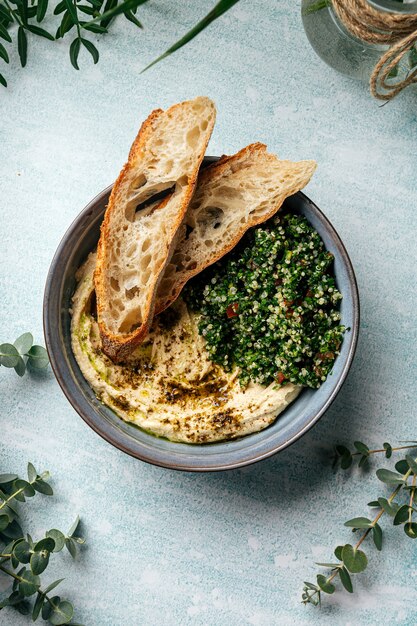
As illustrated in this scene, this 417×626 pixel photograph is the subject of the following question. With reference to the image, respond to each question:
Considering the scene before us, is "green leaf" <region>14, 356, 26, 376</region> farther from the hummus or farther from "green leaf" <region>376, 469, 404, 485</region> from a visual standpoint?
"green leaf" <region>376, 469, 404, 485</region>

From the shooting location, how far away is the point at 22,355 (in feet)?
7.47

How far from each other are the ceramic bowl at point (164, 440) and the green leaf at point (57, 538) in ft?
1.38

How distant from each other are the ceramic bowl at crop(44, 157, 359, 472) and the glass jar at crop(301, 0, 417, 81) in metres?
0.52

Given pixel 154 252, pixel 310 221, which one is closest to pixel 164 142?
pixel 154 252

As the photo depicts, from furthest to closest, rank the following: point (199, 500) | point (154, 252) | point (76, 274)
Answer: point (199, 500) < point (76, 274) < point (154, 252)

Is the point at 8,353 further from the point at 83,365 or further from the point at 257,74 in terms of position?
the point at 257,74

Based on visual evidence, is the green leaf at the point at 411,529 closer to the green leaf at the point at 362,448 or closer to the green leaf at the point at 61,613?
the green leaf at the point at 362,448

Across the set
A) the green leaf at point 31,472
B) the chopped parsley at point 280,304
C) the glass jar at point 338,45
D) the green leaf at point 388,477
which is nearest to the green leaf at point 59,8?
the glass jar at point 338,45

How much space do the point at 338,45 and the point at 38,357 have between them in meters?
1.37

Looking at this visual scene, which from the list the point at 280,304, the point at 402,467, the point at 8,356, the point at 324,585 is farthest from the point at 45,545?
the point at 402,467

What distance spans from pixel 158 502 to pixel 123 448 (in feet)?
1.17

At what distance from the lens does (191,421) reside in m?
2.13

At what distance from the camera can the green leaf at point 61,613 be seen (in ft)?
7.22

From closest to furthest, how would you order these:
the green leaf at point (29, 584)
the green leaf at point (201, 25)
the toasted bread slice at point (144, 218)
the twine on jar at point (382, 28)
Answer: the green leaf at point (201, 25) → the twine on jar at point (382, 28) → the toasted bread slice at point (144, 218) → the green leaf at point (29, 584)
